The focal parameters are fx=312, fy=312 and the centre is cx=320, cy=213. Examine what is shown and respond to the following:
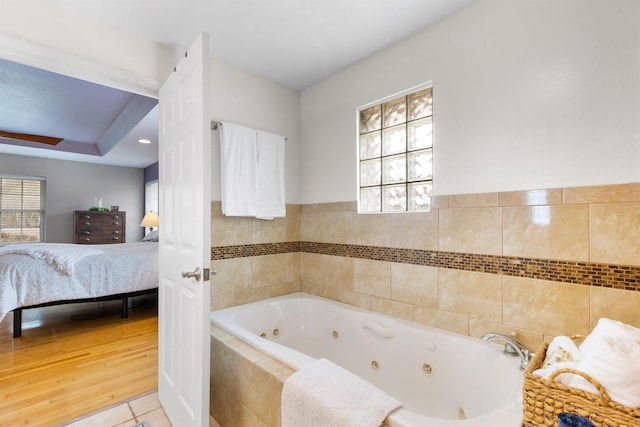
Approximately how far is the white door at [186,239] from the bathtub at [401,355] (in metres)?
0.30

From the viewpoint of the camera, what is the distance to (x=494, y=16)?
1.67 meters

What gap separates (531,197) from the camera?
1.55 meters

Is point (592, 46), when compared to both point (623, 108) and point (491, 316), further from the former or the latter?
point (491, 316)

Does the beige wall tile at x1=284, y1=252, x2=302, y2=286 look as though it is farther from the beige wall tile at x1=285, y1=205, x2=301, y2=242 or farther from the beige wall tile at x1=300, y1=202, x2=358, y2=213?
the beige wall tile at x1=300, y1=202, x2=358, y2=213

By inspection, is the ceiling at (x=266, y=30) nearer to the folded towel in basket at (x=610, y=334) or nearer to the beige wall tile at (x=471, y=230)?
the beige wall tile at (x=471, y=230)

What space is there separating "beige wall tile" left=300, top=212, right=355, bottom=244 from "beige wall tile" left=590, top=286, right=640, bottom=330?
56.7 inches

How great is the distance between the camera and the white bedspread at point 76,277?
114 inches

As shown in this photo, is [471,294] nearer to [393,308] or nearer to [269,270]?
[393,308]

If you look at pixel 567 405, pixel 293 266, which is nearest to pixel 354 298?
pixel 293 266

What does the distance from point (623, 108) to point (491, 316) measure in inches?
44.2

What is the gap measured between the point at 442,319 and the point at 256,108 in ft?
6.87

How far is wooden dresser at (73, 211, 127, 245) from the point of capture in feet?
19.9

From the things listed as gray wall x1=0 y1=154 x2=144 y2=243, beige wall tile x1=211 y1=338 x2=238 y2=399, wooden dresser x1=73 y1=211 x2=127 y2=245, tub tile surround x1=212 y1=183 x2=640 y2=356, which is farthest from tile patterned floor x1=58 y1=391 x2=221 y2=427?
gray wall x1=0 y1=154 x2=144 y2=243

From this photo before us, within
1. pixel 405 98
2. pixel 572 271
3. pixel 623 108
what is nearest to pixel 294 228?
pixel 405 98
